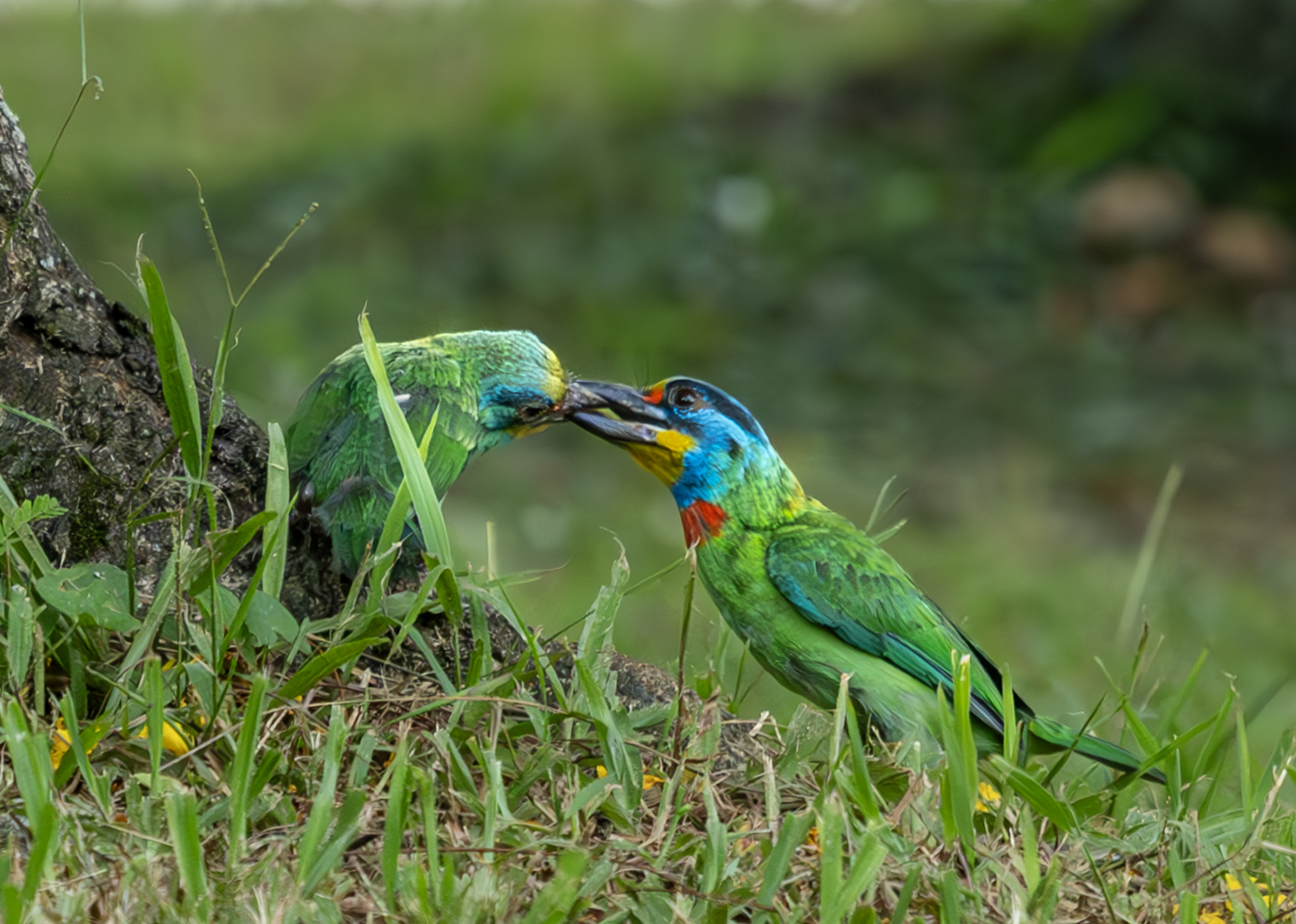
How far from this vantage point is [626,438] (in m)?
2.47

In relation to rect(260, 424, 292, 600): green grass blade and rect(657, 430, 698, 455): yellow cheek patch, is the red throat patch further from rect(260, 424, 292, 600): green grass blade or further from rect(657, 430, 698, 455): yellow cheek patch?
rect(260, 424, 292, 600): green grass blade

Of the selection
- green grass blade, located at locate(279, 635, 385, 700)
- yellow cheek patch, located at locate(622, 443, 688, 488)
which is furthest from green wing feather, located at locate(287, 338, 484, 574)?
yellow cheek patch, located at locate(622, 443, 688, 488)

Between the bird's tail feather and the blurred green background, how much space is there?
2579 millimetres

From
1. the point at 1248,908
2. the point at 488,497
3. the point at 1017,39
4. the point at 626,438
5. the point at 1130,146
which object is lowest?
the point at 488,497

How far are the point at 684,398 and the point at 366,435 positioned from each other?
0.71m

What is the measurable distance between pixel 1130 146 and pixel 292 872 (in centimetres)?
702

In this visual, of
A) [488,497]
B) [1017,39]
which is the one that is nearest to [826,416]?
[488,497]

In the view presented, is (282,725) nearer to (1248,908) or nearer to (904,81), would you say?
(1248,908)

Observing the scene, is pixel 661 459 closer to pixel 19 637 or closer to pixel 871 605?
pixel 871 605

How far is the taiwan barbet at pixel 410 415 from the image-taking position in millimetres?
2035

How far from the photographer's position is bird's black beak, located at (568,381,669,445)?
242 centimetres

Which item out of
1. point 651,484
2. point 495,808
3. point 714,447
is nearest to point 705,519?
point 714,447

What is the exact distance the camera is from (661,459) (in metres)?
2.55

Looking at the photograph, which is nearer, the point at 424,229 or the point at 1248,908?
the point at 1248,908
